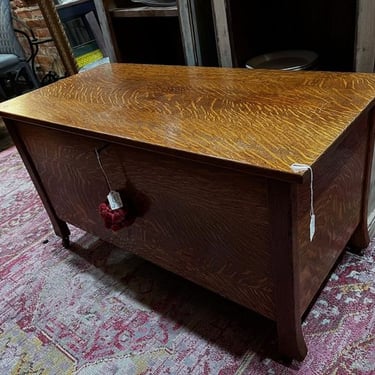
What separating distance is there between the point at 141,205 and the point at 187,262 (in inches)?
7.5

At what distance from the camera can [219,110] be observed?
2.89 feet

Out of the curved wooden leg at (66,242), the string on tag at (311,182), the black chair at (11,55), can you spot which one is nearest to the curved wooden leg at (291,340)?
the string on tag at (311,182)

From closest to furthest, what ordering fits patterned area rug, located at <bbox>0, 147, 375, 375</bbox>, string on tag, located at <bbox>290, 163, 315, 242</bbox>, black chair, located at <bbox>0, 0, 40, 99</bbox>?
string on tag, located at <bbox>290, 163, 315, 242</bbox> → patterned area rug, located at <bbox>0, 147, 375, 375</bbox> → black chair, located at <bbox>0, 0, 40, 99</bbox>

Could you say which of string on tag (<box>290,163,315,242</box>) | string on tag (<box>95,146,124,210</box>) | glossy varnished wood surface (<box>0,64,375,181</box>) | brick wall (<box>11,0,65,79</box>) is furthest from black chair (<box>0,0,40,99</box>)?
string on tag (<box>290,163,315,242</box>)

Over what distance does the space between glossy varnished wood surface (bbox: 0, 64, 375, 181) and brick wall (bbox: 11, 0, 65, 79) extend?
1.98m

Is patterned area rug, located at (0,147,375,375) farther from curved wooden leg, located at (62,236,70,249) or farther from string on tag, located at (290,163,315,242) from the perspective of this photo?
string on tag, located at (290,163,315,242)

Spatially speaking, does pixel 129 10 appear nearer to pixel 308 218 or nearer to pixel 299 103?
pixel 299 103

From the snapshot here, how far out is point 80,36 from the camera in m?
2.68

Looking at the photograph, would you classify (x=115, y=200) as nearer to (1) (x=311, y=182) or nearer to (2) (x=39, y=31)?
(1) (x=311, y=182)

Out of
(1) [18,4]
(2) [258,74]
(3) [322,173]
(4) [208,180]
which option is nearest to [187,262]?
(4) [208,180]

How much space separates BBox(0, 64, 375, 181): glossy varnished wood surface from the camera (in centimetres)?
70

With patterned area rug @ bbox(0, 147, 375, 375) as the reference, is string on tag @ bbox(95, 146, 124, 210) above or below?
above

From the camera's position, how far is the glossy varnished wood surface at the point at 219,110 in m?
0.70

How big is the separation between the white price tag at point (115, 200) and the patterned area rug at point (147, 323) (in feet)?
1.12
